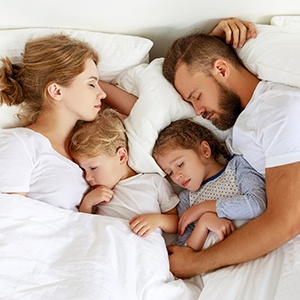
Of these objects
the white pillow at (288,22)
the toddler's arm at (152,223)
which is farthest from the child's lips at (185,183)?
the white pillow at (288,22)

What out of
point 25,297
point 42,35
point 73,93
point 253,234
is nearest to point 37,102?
point 73,93

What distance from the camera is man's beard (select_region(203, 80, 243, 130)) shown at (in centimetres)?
151

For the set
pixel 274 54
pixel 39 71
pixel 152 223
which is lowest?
pixel 152 223

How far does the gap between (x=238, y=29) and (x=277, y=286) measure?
0.84 metres

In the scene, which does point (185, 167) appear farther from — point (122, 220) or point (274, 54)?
point (274, 54)

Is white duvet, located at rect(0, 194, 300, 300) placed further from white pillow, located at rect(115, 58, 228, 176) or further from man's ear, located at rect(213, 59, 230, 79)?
man's ear, located at rect(213, 59, 230, 79)

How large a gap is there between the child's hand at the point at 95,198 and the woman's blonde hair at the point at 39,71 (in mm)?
325

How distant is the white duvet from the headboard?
0.67 m

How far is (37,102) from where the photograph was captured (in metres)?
1.57

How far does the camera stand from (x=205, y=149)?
157 centimetres

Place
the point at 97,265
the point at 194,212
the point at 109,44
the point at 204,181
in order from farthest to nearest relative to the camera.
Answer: the point at 109,44, the point at 204,181, the point at 194,212, the point at 97,265

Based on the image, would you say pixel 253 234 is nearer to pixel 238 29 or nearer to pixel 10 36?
pixel 238 29

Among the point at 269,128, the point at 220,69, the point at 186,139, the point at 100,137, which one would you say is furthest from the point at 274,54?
the point at 100,137

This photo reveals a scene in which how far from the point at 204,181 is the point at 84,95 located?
482 mm
